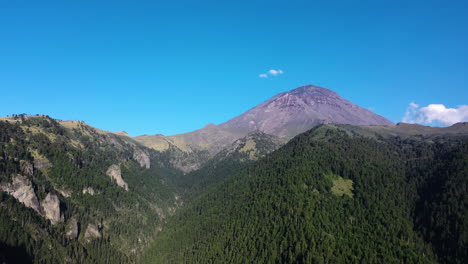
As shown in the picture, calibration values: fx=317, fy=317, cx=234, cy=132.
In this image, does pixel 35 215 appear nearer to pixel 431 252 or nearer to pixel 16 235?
pixel 16 235

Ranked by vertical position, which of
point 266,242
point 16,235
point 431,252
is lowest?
point 431,252

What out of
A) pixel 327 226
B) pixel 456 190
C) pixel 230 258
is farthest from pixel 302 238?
pixel 456 190

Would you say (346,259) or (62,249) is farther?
(62,249)

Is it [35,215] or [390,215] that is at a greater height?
[35,215]

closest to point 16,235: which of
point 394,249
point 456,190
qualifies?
point 394,249

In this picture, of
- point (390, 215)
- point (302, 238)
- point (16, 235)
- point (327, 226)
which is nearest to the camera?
point (16, 235)

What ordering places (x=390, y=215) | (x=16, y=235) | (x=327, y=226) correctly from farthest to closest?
(x=390, y=215) < (x=327, y=226) < (x=16, y=235)

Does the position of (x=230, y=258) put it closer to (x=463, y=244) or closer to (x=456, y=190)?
(x=463, y=244)
